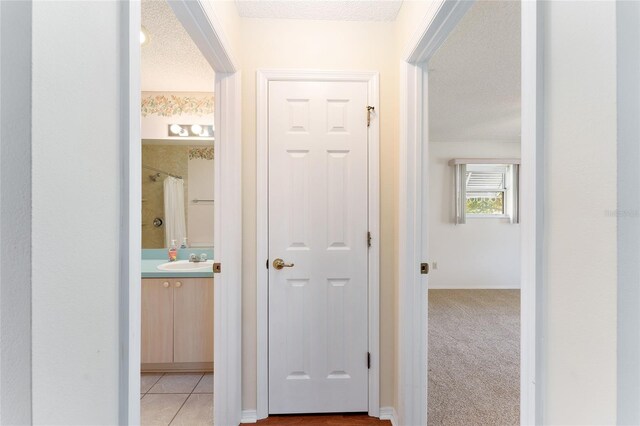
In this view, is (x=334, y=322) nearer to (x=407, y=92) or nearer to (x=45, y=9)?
(x=407, y=92)

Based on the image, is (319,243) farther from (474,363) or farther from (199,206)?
(474,363)

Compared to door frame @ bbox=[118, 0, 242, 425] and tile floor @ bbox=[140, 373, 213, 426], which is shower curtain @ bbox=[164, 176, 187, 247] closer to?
tile floor @ bbox=[140, 373, 213, 426]

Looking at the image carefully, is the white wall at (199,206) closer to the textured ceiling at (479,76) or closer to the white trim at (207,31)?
the white trim at (207,31)

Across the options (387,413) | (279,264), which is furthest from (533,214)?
(387,413)

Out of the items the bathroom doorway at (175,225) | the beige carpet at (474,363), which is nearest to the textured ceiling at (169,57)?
the bathroom doorway at (175,225)

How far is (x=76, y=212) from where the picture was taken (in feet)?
1.87

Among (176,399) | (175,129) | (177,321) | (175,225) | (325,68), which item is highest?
(325,68)

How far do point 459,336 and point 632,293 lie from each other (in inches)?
122

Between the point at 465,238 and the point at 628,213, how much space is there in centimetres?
527

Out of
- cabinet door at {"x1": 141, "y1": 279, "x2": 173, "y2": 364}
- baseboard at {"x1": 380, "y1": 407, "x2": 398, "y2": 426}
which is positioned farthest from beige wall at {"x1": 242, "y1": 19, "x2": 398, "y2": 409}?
cabinet door at {"x1": 141, "y1": 279, "x2": 173, "y2": 364}

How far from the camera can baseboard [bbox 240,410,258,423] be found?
1.82 metres

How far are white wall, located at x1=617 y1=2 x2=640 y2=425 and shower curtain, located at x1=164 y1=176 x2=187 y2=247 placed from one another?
292 cm

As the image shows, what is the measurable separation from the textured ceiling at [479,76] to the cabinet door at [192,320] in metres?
2.69

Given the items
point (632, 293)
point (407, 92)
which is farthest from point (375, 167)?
point (632, 293)
